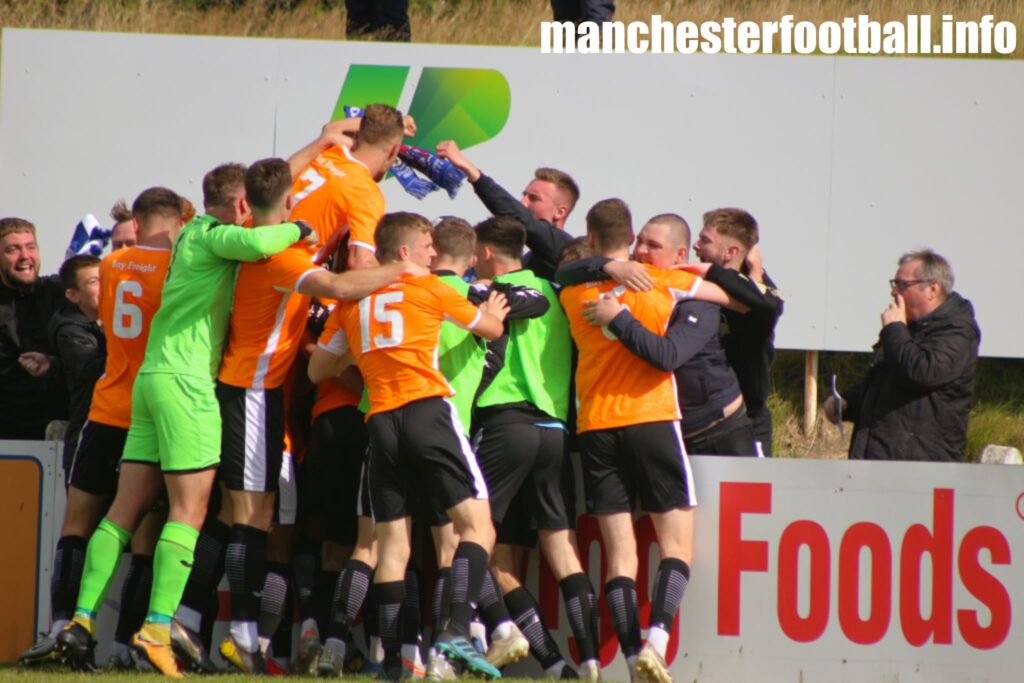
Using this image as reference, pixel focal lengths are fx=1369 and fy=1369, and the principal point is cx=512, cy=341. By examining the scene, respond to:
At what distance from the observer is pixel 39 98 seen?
9.88 meters

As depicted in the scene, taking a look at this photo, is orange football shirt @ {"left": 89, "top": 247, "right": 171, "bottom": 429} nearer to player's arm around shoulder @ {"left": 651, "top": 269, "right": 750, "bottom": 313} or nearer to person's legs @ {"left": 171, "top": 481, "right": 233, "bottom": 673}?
person's legs @ {"left": 171, "top": 481, "right": 233, "bottom": 673}

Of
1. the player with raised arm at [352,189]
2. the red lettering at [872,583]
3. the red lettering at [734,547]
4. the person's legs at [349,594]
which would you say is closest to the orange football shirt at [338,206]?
the player with raised arm at [352,189]

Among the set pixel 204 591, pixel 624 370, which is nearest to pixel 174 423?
pixel 204 591

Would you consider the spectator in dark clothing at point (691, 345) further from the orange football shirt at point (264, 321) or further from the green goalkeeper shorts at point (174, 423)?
the green goalkeeper shorts at point (174, 423)

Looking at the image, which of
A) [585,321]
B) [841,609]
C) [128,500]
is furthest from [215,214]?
[841,609]

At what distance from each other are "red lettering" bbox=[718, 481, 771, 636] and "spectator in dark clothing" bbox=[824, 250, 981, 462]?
77 centimetres

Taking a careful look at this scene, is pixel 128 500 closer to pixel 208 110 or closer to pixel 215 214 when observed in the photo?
pixel 215 214

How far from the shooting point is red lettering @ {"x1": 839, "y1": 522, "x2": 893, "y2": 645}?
6281 mm

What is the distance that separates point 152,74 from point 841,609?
20.8 ft

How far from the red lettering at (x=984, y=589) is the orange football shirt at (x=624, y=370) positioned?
147 cm

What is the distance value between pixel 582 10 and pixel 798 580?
231 inches

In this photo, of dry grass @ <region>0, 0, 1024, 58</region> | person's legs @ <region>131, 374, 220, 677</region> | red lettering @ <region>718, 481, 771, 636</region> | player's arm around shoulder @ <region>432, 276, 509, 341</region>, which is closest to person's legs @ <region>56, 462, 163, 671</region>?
person's legs @ <region>131, 374, 220, 677</region>

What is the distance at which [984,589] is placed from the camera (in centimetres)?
623

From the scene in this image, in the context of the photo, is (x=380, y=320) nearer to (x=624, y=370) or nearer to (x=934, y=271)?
(x=624, y=370)
